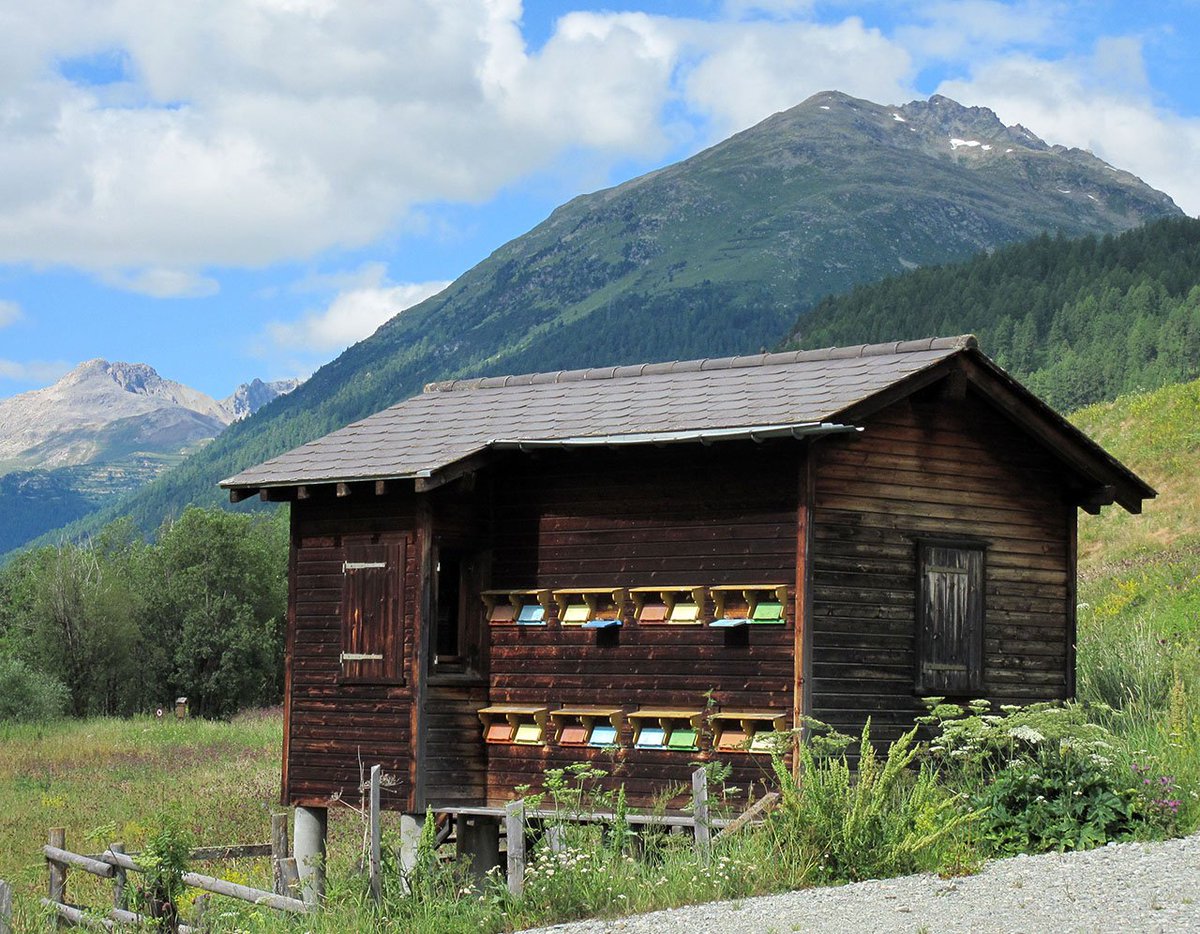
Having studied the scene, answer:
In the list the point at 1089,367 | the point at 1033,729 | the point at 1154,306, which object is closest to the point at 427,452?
the point at 1033,729

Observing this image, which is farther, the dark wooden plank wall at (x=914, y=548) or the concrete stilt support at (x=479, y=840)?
the concrete stilt support at (x=479, y=840)

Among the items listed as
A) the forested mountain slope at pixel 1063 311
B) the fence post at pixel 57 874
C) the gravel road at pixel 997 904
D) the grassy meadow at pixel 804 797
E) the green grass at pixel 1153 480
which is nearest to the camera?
the gravel road at pixel 997 904

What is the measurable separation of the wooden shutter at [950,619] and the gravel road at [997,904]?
4.41m

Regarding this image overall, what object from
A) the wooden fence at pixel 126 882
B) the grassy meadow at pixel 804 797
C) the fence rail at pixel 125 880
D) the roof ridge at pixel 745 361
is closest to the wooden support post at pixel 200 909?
the wooden fence at pixel 126 882

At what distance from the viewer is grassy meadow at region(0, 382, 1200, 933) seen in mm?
13867

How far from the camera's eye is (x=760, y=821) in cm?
1561

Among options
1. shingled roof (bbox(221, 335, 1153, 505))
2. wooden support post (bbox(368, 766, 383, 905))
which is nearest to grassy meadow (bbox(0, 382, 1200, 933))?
wooden support post (bbox(368, 766, 383, 905))

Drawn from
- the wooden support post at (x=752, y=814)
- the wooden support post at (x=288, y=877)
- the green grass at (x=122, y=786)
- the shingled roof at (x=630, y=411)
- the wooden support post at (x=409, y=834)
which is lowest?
the green grass at (x=122, y=786)

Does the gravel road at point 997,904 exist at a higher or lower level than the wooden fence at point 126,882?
higher

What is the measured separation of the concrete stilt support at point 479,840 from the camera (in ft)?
64.4

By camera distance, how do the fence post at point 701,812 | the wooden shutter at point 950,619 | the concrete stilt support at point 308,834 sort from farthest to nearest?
the concrete stilt support at point 308,834 < the wooden shutter at point 950,619 < the fence post at point 701,812

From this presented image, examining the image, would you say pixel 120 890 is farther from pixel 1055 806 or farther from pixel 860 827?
pixel 1055 806

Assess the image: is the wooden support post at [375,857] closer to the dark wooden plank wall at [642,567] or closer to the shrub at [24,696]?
the dark wooden plank wall at [642,567]

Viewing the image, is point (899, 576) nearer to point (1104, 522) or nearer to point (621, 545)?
point (621, 545)
